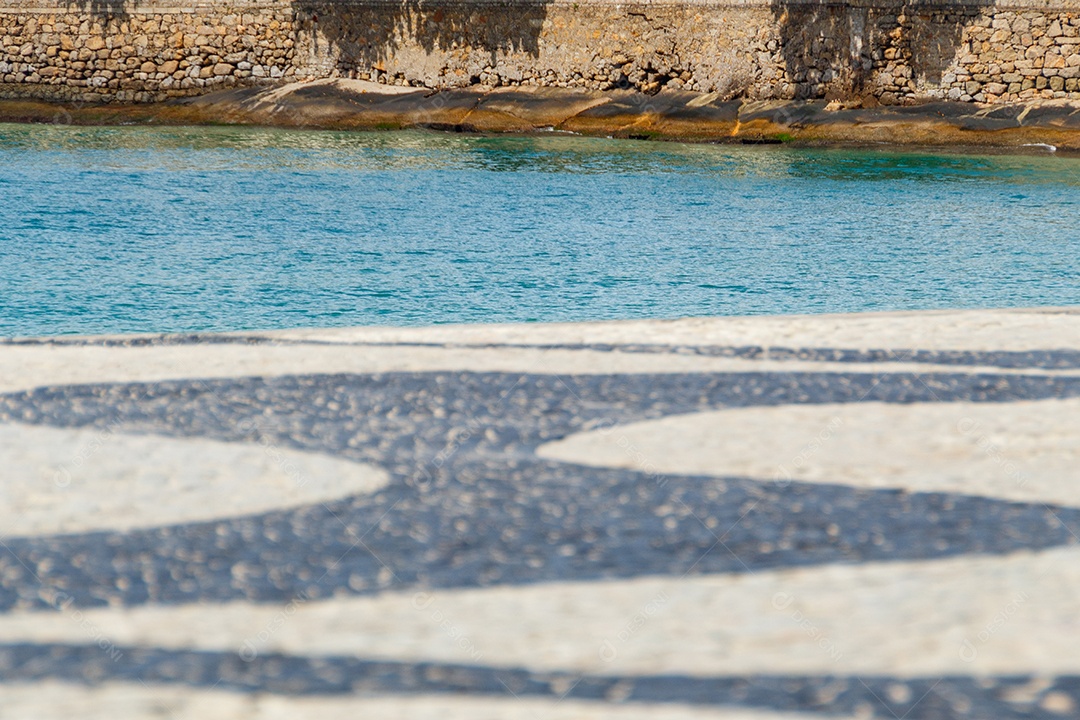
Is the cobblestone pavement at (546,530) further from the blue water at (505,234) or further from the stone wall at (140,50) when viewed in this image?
the stone wall at (140,50)

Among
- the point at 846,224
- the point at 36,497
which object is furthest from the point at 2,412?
the point at 846,224

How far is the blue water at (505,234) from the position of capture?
9.39 m

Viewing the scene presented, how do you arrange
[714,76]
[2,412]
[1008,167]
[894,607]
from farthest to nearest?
[714,76] → [1008,167] → [2,412] → [894,607]

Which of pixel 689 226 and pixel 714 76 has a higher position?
pixel 714 76

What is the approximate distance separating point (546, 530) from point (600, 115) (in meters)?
23.4

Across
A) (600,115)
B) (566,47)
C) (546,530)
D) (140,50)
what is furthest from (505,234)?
(140,50)

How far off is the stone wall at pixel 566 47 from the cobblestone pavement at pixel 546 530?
73.3 feet

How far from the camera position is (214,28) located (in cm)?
2809

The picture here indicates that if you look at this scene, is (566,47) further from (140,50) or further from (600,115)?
(140,50)

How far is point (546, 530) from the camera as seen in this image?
250cm

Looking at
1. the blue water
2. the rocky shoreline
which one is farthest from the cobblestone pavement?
the rocky shoreline

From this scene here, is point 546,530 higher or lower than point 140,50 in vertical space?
lower

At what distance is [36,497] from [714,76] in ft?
80.3

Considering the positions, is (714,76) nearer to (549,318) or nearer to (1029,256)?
(1029,256)
